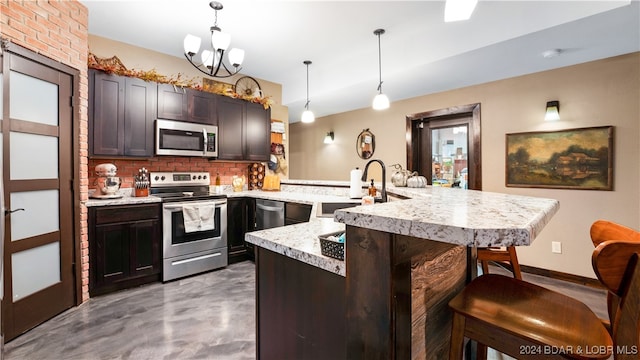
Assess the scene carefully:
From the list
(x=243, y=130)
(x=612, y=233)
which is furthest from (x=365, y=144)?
(x=612, y=233)

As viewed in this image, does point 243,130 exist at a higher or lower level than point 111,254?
higher

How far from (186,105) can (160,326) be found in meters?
2.51

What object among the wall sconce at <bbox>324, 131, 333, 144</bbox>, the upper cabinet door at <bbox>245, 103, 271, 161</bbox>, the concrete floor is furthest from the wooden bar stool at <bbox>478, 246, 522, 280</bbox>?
the wall sconce at <bbox>324, 131, 333, 144</bbox>

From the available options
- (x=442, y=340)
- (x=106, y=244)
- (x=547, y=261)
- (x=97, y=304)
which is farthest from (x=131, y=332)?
(x=547, y=261)

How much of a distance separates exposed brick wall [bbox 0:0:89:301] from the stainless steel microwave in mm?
752

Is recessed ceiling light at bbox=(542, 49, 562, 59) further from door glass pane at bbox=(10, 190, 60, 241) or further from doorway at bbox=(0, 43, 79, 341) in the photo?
door glass pane at bbox=(10, 190, 60, 241)

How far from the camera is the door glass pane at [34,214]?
212cm

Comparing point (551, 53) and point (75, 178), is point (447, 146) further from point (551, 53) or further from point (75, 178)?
point (75, 178)

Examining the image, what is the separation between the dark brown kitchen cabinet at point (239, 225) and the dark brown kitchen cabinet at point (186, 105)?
114cm

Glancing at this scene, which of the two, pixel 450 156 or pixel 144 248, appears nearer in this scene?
pixel 144 248

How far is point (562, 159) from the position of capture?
10.6 feet

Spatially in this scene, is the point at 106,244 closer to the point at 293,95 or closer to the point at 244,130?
the point at 244,130

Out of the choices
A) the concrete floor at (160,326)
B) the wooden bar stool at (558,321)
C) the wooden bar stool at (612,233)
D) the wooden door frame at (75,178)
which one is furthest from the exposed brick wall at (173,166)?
the wooden bar stool at (612,233)

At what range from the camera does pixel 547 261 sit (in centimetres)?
337
